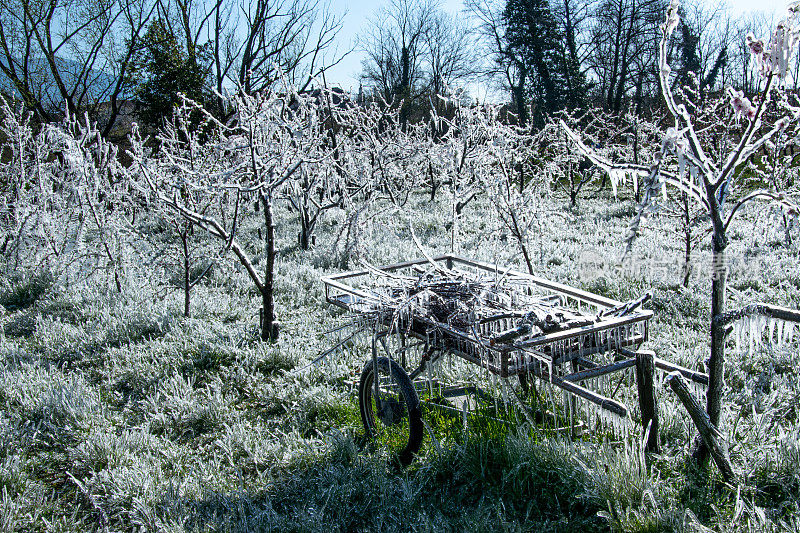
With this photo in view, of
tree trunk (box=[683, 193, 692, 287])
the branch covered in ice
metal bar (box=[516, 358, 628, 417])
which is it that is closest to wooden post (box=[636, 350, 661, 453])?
metal bar (box=[516, 358, 628, 417])

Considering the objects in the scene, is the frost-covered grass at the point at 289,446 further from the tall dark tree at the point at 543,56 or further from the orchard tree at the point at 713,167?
the tall dark tree at the point at 543,56

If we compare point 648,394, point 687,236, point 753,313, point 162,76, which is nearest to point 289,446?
point 648,394

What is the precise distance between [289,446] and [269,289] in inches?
91.2

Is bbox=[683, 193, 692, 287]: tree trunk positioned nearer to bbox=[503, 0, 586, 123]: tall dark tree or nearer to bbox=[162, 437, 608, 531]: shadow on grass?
bbox=[162, 437, 608, 531]: shadow on grass

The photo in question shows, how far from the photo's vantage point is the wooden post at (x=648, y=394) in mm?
2947

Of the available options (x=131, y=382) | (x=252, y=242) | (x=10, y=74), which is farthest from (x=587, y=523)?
(x=10, y=74)

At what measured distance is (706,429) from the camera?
2.75 metres

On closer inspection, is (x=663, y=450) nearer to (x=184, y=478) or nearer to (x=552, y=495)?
(x=552, y=495)

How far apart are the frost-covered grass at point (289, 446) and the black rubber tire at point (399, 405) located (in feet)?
0.43

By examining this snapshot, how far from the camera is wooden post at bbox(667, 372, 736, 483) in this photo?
2.71 metres

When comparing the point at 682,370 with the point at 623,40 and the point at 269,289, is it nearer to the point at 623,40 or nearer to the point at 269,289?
the point at 269,289

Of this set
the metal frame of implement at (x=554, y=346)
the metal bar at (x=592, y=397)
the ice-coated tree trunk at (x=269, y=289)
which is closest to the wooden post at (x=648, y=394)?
the metal frame of implement at (x=554, y=346)

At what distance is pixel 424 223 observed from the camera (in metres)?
14.0

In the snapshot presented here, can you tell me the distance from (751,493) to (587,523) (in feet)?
2.94
